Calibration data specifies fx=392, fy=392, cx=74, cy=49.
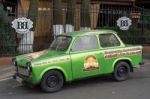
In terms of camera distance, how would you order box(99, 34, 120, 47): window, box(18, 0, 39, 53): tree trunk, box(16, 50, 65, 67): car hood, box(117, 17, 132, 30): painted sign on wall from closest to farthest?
box(16, 50, 65, 67): car hood, box(99, 34, 120, 47): window, box(18, 0, 39, 53): tree trunk, box(117, 17, 132, 30): painted sign on wall

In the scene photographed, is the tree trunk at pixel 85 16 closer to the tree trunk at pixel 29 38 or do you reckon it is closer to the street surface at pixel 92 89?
the tree trunk at pixel 29 38

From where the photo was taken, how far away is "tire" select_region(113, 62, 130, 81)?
1081cm

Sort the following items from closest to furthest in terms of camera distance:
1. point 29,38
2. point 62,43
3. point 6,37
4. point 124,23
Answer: point 62,43
point 6,37
point 29,38
point 124,23

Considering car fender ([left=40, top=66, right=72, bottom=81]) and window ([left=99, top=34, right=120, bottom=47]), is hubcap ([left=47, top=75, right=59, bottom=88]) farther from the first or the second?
window ([left=99, top=34, right=120, bottom=47])

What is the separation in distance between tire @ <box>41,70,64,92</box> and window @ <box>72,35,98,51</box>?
2.86 feet

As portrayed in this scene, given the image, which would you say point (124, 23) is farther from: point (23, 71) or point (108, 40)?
point (23, 71)

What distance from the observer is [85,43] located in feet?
34.4

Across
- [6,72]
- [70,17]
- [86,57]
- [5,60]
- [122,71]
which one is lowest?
[6,72]

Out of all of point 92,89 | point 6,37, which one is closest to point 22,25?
point 6,37

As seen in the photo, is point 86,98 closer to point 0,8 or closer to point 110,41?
point 110,41

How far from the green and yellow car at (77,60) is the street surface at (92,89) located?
0.30 meters

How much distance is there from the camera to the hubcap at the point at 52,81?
387 inches

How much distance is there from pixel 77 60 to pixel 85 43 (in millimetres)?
611

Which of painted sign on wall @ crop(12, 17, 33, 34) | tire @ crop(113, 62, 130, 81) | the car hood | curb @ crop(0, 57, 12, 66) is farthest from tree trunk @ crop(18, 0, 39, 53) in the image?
tire @ crop(113, 62, 130, 81)
